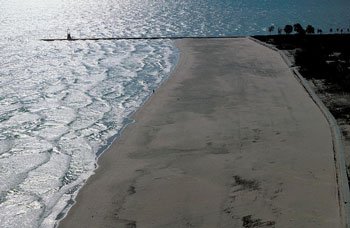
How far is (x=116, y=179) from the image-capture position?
18.9 metres

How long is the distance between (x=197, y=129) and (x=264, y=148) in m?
4.21

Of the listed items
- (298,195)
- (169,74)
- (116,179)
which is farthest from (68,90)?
(298,195)

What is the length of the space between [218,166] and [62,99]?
14685 mm

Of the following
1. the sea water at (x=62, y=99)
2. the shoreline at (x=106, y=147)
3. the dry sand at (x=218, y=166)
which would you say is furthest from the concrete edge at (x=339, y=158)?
the sea water at (x=62, y=99)

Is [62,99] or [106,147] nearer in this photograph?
[106,147]

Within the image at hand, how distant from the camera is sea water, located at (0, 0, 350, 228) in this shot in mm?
18516

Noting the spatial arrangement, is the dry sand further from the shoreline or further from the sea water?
the sea water

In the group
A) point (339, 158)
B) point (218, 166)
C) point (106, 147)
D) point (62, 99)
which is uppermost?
point (62, 99)

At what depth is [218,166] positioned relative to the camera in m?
19.3

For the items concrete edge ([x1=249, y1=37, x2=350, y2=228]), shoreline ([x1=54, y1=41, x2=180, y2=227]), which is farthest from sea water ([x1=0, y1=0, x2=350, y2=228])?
concrete edge ([x1=249, y1=37, x2=350, y2=228])

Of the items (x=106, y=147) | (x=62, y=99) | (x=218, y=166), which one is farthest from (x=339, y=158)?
(x=62, y=99)

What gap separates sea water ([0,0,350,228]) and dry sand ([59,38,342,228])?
127 cm

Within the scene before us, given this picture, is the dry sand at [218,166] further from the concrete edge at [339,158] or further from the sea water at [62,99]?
the sea water at [62,99]

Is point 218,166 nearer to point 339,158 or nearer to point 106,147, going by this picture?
point 339,158
